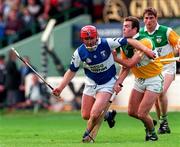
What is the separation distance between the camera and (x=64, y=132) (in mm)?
20734

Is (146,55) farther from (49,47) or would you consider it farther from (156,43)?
(49,47)

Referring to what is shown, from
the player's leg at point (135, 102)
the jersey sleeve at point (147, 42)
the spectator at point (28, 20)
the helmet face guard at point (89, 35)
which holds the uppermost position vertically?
the helmet face guard at point (89, 35)

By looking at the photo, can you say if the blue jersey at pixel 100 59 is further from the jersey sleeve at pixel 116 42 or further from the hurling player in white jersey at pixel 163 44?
the hurling player in white jersey at pixel 163 44

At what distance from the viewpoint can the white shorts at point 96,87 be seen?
55.8ft

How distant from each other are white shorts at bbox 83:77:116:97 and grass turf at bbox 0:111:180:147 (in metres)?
0.95

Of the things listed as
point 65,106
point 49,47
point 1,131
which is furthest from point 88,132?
point 49,47

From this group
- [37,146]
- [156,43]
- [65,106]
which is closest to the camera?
[37,146]

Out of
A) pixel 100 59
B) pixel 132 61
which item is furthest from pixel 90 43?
pixel 132 61

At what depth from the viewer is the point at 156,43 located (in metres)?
19.5

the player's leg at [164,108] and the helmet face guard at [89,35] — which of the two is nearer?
the helmet face guard at [89,35]

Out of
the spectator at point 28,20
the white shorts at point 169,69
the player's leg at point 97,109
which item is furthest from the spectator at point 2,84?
the player's leg at point 97,109

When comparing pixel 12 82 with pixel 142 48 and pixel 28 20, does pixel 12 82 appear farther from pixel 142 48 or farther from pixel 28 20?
pixel 142 48

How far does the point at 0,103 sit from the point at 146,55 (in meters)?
15.8

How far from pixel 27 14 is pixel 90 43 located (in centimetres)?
1808
